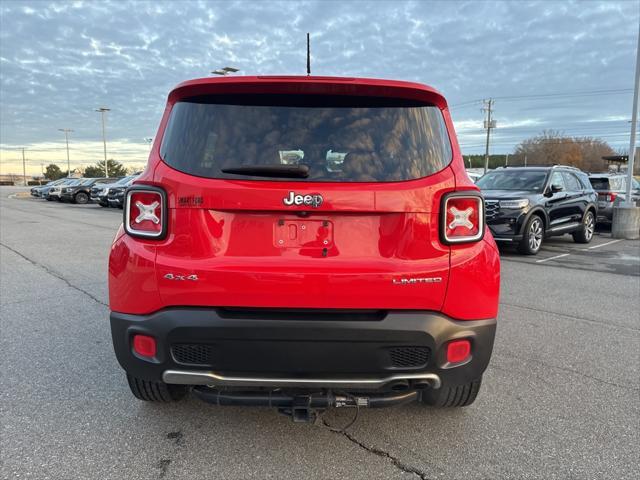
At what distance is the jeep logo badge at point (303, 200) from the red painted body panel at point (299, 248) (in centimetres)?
2

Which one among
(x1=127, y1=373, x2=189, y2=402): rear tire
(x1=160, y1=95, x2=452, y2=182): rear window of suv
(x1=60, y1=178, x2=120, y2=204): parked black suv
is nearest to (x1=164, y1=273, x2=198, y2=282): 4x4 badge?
(x1=160, y1=95, x2=452, y2=182): rear window of suv

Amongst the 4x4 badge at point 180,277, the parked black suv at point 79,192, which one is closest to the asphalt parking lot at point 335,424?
the 4x4 badge at point 180,277

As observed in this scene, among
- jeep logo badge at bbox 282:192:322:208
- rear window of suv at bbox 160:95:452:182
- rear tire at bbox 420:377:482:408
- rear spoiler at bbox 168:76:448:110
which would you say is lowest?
rear tire at bbox 420:377:482:408

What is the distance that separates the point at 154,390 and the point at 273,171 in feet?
5.09

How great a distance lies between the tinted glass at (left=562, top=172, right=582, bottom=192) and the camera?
1109 centimetres

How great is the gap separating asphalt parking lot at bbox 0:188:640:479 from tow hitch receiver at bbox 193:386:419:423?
1.16 ft

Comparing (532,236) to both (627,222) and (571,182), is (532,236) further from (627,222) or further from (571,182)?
(627,222)

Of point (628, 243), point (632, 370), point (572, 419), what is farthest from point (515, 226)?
point (572, 419)

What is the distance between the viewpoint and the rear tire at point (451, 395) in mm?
2842

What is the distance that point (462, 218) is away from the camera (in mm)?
2457

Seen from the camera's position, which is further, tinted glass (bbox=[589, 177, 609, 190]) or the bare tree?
the bare tree

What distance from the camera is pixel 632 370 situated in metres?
3.83

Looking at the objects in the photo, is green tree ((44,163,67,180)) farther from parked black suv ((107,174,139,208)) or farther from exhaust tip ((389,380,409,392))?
exhaust tip ((389,380,409,392))

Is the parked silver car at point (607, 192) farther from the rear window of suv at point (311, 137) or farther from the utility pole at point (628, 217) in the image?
the rear window of suv at point (311, 137)
